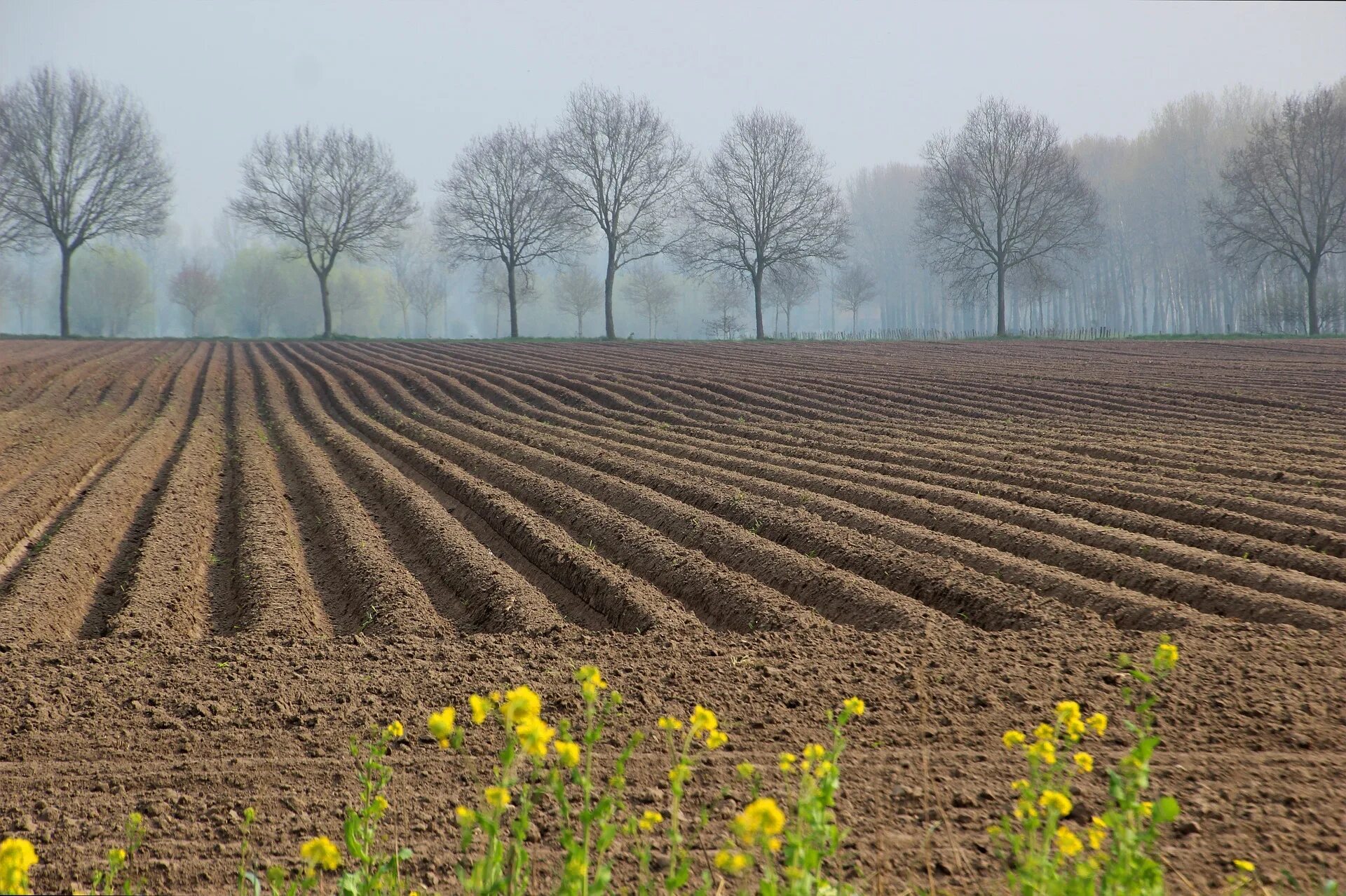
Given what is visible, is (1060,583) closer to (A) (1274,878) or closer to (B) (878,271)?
(A) (1274,878)

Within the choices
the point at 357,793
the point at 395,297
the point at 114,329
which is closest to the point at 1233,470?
the point at 357,793

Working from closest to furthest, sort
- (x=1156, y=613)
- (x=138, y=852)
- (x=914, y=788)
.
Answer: (x=138, y=852), (x=914, y=788), (x=1156, y=613)

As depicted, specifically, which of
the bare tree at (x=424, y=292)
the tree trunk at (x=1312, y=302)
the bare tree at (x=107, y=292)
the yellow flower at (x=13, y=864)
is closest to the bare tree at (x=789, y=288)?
the tree trunk at (x=1312, y=302)

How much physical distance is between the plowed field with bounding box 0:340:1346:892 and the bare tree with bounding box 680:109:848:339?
1368 inches

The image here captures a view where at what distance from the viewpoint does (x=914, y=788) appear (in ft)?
13.3

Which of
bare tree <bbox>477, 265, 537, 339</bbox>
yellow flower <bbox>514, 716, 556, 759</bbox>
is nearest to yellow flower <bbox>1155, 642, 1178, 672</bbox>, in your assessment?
yellow flower <bbox>514, 716, 556, 759</bbox>

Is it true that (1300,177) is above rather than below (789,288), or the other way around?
above

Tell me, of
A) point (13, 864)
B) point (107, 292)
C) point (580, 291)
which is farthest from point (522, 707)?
point (107, 292)

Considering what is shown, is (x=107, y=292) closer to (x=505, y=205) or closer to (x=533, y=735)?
(x=505, y=205)

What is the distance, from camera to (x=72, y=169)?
151 feet

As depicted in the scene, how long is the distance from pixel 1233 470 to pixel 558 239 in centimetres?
4678

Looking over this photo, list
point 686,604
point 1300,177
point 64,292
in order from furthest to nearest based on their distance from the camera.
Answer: point 64,292 < point 1300,177 < point 686,604

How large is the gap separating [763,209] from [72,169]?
3256 centimetres

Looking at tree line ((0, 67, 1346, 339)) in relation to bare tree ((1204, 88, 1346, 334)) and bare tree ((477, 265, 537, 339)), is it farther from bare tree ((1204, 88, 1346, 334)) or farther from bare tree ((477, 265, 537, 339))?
bare tree ((477, 265, 537, 339))
